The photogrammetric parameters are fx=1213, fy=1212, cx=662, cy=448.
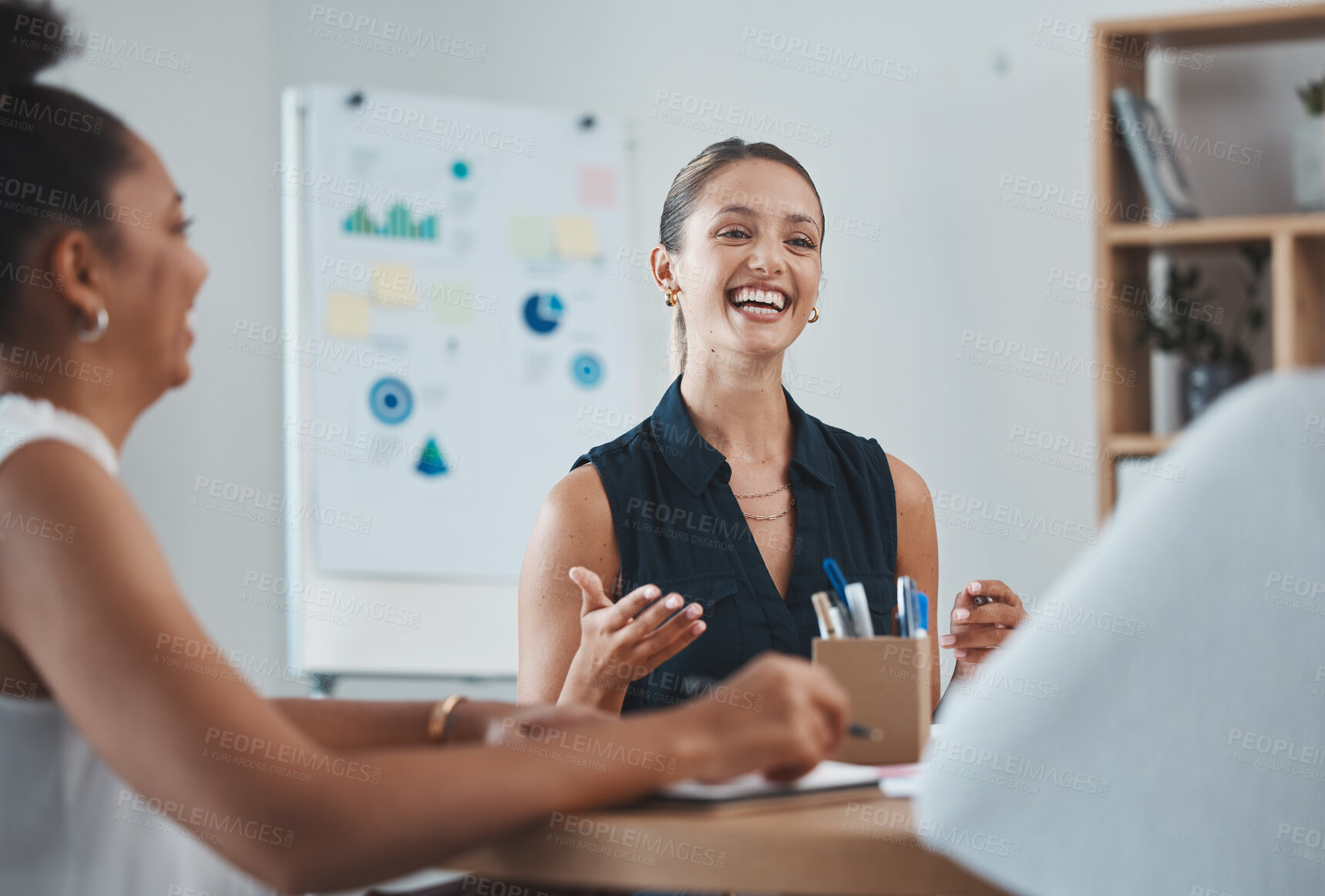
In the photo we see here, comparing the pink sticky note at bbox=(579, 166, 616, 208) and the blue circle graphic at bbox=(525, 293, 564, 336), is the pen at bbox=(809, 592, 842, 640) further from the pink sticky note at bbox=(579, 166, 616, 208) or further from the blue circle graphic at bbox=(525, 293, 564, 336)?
the pink sticky note at bbox=(579, 166, 616, 208)

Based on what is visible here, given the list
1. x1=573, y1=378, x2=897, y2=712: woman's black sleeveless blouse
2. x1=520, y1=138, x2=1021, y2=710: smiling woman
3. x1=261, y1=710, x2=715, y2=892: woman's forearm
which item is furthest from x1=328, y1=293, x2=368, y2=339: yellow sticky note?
x1=261, y1=710, x2=715, y2=892: woman's forearm

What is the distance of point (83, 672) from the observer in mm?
637

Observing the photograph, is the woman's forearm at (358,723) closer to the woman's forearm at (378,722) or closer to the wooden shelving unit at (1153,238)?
the woman's forearm at (378,722)

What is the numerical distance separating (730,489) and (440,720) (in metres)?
0.77

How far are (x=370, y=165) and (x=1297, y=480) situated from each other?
2.64 meters

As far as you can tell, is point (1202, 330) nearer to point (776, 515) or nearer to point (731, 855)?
point (776, 515)

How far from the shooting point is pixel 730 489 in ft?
5.32

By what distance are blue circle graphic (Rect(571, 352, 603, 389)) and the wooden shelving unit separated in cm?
117

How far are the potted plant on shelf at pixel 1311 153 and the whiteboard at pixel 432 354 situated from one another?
1535 millimetres

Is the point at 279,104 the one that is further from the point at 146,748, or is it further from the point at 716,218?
the point at 146,748

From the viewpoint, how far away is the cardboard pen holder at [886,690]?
97cm

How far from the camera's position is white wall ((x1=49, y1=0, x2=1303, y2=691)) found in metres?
2.94

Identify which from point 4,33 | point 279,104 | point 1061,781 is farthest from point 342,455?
point 1061,781

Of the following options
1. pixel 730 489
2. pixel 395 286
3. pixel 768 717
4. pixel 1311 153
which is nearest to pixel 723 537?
pixel 730 489
